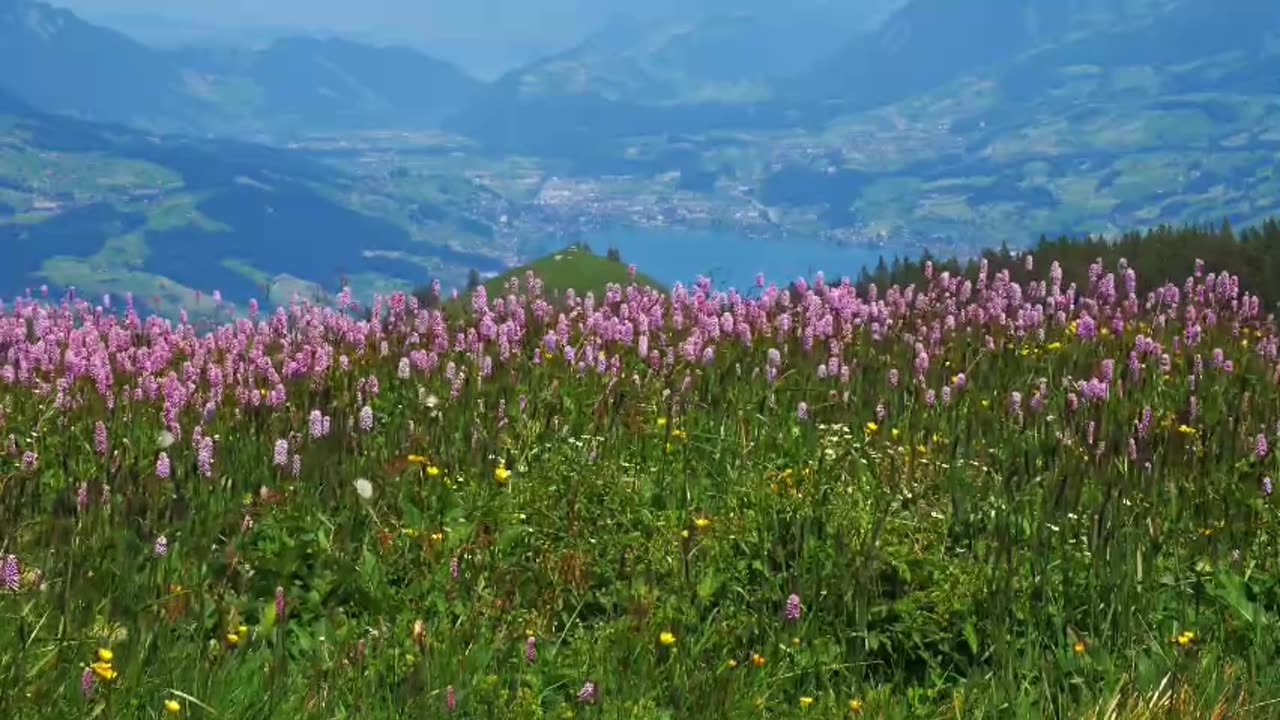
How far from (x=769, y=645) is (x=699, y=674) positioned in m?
0.51

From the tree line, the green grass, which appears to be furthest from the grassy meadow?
the green grass

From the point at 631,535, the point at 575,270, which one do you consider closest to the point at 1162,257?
the point at 575,270

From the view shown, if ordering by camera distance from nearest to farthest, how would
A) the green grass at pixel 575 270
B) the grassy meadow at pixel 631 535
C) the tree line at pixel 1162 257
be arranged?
the grassy meadow at pixel 631 535, the tree line at pixel 1162 257, the green grass at pixel 575 270

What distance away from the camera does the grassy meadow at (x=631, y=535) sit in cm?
589

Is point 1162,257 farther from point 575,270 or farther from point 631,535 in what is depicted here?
point 631,535

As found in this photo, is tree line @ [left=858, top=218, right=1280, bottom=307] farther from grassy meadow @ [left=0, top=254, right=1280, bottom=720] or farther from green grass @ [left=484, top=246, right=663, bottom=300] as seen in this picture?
grassy meadow @ [left=0, top=254, right=1280, bottom=720]

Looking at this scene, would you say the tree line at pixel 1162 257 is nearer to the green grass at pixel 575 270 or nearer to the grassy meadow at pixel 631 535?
the green grass at pixel 575 270

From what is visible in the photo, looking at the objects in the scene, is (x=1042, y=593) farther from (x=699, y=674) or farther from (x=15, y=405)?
(x=15, y=405)

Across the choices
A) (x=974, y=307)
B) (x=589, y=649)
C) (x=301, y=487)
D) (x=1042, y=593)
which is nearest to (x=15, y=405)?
(x=301, y=487)

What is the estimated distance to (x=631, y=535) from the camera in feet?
23.5

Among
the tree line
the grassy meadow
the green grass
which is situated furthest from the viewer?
the green grass

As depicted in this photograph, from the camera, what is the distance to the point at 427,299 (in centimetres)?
1416

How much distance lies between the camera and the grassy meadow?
589 cm

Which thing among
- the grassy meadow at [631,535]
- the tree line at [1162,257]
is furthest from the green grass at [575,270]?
the grassy meadow at [631,535]
